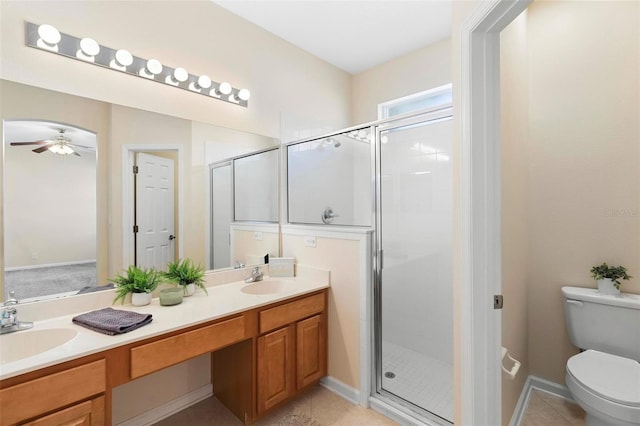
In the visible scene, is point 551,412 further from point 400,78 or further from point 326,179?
point 400,78

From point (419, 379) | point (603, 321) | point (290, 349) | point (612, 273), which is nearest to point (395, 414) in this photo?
point (419, 379)

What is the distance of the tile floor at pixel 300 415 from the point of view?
1.87m

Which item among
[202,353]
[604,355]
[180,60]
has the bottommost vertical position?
[604,355]

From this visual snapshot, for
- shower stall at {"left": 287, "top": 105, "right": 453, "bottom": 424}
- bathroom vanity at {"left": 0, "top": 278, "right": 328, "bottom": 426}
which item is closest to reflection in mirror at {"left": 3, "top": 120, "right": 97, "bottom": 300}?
bathroom vanity at {"left": 0, "top": 278, "right": 328, "bottom": 426}

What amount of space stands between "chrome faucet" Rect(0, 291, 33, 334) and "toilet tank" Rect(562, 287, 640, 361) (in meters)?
3.08

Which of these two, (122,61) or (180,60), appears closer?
(122,61)

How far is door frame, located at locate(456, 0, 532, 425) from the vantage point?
123 cm

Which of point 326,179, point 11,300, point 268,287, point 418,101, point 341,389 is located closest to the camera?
point 11,300

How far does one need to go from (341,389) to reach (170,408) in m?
1.14

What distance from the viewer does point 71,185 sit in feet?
5.29

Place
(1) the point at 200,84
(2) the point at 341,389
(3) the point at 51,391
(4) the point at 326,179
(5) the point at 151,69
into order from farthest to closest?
(4) the point at 326,179
(2) the point at 341,389
(1) the point at 200,84
(5) the point at 151,69
(3) the point at 51,391

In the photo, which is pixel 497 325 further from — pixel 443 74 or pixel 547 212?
pixel 443 74

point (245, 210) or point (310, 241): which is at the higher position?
point (245, 210)

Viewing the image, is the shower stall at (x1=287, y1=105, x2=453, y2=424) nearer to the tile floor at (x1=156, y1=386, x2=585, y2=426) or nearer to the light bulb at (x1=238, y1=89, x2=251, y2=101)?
the tile floor at (x1=156, y1=386, x2=585, y2=426)
